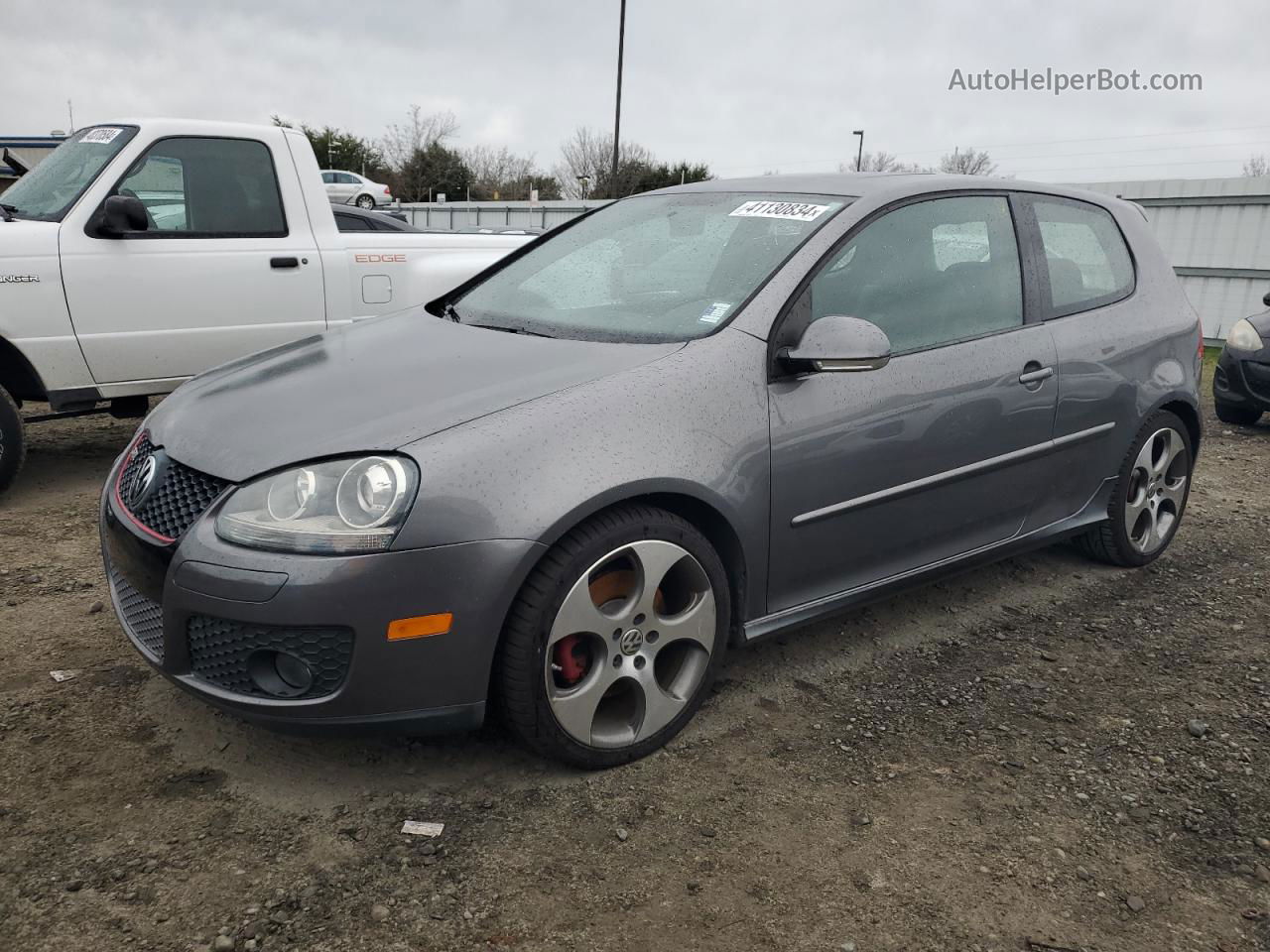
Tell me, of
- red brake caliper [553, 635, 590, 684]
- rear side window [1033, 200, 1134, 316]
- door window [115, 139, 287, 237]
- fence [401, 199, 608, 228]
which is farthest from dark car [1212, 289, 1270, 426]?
fence [401, 199, 608, 228]

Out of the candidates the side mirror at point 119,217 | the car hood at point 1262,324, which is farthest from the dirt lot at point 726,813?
the car hood at point 1262,324

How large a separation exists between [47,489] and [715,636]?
4087mm

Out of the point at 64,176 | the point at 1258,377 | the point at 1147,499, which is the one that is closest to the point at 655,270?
the point at 1147,499

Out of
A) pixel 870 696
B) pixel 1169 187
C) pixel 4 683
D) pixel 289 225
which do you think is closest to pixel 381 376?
pixel 4 683

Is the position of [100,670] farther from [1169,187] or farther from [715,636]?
[1169,187]

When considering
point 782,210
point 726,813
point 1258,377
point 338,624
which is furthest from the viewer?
point 1258,377

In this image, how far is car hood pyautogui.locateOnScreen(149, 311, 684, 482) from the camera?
105 inches

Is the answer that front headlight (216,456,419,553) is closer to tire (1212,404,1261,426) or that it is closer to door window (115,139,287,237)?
door window (115,139,287,237)

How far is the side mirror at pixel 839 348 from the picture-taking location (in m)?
3.01

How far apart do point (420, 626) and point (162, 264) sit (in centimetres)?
374

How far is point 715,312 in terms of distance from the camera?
10.4 feet

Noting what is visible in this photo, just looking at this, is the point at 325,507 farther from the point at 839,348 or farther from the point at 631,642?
the point at 839,348

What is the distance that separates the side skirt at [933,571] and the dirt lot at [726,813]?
284mm

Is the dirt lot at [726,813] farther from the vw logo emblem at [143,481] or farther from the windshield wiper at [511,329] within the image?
the windshield wiper at [511,329]
